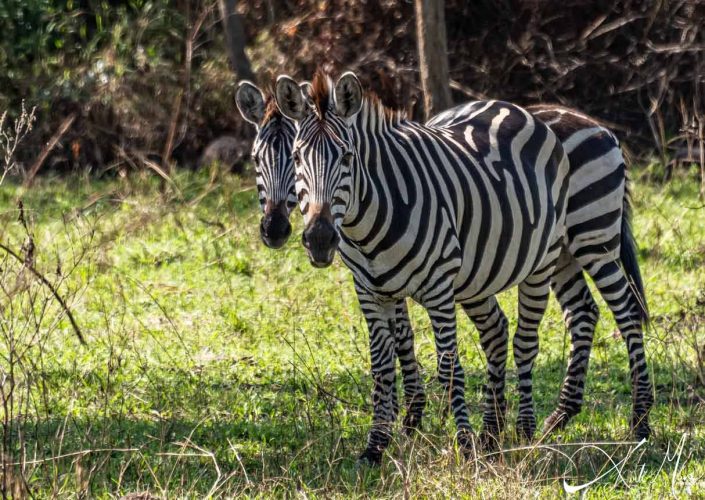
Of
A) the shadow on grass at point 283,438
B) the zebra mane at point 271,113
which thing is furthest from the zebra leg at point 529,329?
the zebra mane at point 271,113

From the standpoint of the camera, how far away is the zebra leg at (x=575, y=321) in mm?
6246

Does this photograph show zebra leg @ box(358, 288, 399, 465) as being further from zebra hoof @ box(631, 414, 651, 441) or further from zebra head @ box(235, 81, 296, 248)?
zebra hoof @ box(631, 414, 651, 441)

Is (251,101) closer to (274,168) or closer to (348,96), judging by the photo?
(274,168)

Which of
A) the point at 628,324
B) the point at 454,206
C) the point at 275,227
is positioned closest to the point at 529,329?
the point at 628,324

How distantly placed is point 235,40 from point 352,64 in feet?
4.73

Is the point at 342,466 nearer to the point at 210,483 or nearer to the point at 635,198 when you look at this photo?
the point at 210,483

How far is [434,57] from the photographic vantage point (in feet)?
35.1

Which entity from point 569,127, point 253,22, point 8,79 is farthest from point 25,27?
point 569,127

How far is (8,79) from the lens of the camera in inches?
598

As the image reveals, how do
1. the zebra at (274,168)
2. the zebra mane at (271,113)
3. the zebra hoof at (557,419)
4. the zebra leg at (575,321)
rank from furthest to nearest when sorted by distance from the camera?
the zebra leg at (575,321), the zebra hoof at (557,419), the zebra mane at (271,113), the zebra at (274,168)

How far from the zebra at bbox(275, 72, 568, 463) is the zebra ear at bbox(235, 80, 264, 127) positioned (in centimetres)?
60

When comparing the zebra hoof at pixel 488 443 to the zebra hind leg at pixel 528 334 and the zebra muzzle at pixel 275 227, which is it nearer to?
the zebra hind leg at pixel 528 334

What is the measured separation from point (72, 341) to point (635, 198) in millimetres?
5783

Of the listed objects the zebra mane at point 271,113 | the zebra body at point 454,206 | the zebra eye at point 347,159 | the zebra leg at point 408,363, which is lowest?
the zebra leg at point 408,363
